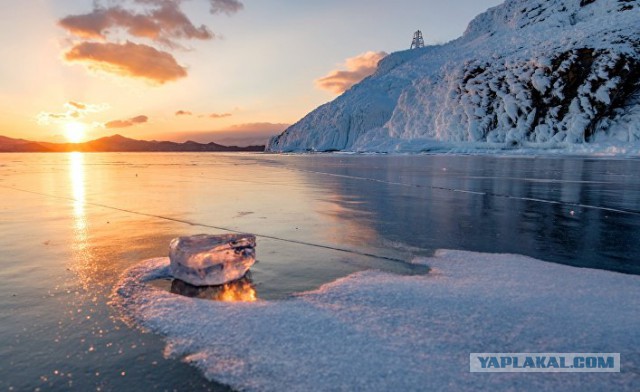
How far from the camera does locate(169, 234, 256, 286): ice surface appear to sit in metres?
2.95

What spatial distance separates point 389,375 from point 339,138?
95199 mm

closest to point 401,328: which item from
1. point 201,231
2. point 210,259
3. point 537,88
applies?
point 210,259

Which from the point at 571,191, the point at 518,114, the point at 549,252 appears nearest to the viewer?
the point at 549,252

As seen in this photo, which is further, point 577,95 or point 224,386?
point 577,95

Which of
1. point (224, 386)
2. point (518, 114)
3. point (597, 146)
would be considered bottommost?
point (224, 386)

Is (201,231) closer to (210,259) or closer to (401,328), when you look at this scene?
(210,259)

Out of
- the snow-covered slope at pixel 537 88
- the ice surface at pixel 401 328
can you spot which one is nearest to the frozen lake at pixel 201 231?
the ice surface at pixel 401 328

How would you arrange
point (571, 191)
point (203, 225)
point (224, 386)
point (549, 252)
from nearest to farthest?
point (224, 386)
point (549, 252)
point (203, 225)
point (571, 191)

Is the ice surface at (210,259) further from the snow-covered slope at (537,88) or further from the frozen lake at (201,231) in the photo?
the snow-covered slope at (537,88)


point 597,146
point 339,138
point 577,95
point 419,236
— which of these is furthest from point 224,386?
point 339,138

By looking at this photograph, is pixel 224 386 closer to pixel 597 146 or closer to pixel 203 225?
pixel 203 225

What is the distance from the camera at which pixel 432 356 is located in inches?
73.4

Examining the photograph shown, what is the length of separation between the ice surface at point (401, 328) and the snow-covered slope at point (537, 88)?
5347cm

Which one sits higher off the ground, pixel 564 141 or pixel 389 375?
pixel 564 141
